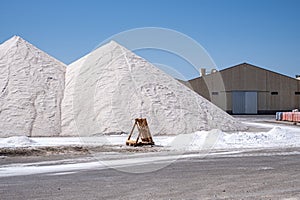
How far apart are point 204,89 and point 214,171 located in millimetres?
50223

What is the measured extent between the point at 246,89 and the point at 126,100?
36183 millimetres

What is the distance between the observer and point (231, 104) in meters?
61.8

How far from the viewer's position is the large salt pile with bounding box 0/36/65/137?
26438mm

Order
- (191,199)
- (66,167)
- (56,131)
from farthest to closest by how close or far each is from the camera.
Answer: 1. (56,131)
2. (66,167)
3. (191,199)

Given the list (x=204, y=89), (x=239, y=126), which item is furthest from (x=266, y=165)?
(x=204, y=89)

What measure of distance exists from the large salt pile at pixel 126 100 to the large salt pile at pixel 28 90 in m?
0.90

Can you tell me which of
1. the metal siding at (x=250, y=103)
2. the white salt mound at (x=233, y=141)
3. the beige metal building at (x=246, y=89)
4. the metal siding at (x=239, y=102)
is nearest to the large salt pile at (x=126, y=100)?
the white salt mound at (x=233, y=141)

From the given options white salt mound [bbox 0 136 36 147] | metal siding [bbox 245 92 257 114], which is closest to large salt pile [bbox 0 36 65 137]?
white salt mound [bbox 0 136 36 147]

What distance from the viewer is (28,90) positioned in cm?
2953

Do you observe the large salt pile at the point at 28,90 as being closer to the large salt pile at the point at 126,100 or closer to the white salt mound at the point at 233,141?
the large salt pile at the point at 126,100

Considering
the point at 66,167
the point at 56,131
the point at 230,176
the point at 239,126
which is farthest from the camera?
the point at 239,126

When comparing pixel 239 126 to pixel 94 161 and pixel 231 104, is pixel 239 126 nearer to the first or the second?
pixel 94 161

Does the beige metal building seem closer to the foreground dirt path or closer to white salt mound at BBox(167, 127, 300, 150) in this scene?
white salt mound at BBox(167, 127, 300, 150)

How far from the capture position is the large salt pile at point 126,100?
89.2 ft
